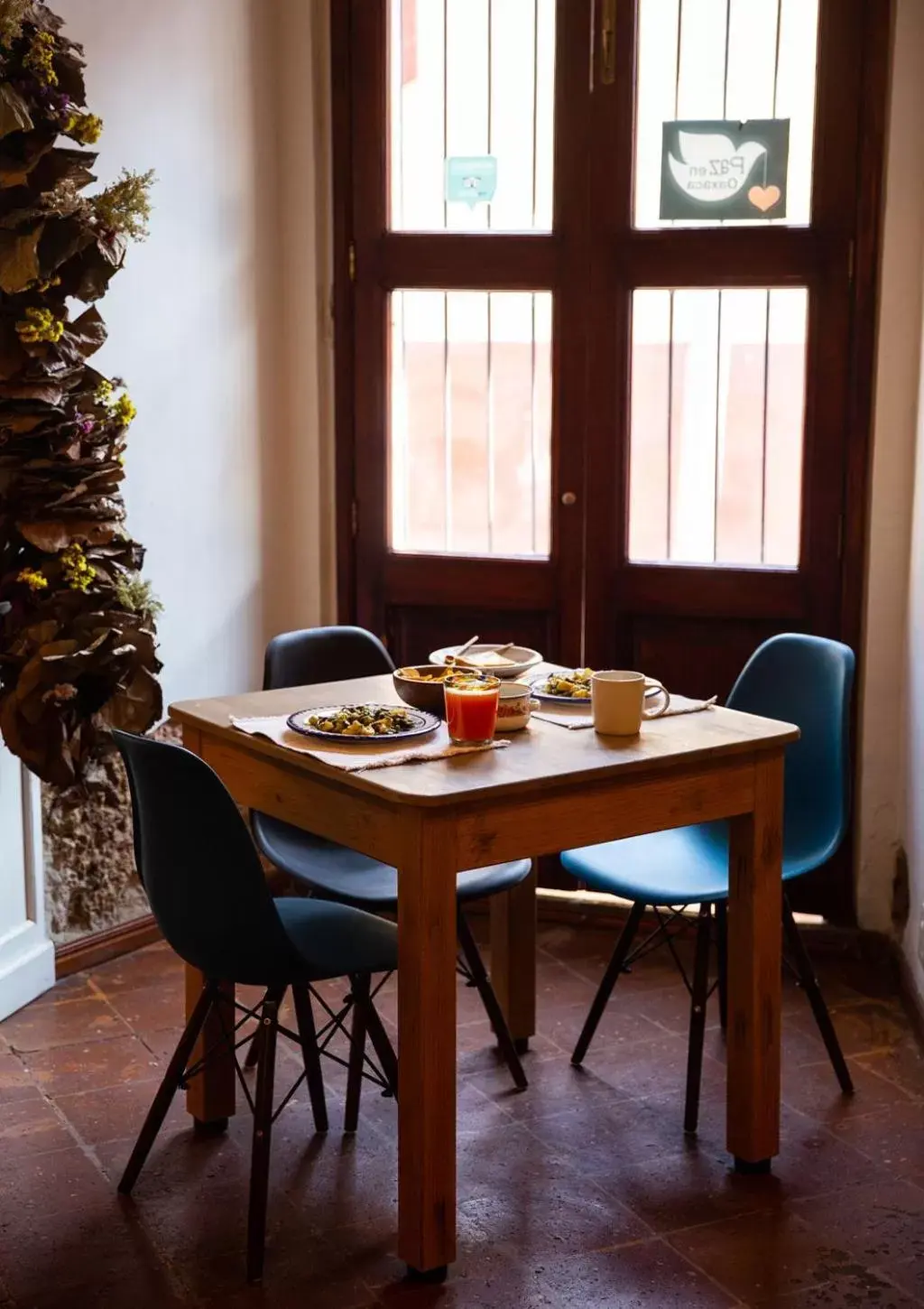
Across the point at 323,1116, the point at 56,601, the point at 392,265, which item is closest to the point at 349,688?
the point at 56,601

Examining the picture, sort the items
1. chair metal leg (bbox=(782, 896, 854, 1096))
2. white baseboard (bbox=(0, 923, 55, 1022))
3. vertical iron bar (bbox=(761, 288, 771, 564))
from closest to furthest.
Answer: chair metal leg (bbox=(782, 896, 854, 1096)), white baseboard (bbox=(0, 923, 55, 1022)), vertical iron bar (bbox=(761, 288, 771, 564))

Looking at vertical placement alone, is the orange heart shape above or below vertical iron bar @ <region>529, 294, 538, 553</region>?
above

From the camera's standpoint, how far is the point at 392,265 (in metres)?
4.25

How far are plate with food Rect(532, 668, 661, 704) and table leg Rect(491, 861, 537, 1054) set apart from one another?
1.58ft

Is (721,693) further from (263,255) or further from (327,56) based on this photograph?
(327,56)

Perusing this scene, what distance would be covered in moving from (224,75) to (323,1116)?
262 cm

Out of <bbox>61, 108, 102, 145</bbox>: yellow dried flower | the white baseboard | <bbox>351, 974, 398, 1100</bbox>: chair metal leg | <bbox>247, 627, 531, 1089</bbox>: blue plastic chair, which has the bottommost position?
the white baseboard

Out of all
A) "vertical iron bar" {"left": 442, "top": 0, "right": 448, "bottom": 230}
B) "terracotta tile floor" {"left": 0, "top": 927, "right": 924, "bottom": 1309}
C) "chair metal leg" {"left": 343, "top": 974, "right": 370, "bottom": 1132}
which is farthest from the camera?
"vertical iron bar" {"left": 442, "top": 0, "right": 448, "bottom": 230}

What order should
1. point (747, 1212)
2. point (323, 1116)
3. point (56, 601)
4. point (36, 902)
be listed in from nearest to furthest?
point (747, 1212) < point (323, 1116) < point (56, 601) < point (36, 902)

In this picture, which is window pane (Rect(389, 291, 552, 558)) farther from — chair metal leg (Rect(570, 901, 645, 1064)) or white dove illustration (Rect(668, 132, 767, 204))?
chair metal leg (Rect(570, 901, 645, 1064))

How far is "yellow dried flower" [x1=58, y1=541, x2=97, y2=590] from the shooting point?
3273 mm

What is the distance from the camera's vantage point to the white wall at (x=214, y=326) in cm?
376

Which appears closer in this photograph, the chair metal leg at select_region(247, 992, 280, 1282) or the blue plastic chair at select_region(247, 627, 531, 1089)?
the chair metal leg at select_region(247, 992, 280, 1282)

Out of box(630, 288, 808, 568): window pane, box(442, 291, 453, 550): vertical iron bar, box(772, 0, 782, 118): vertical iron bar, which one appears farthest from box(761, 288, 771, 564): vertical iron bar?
box(442, 291, 453, 550): vertical iron bar
